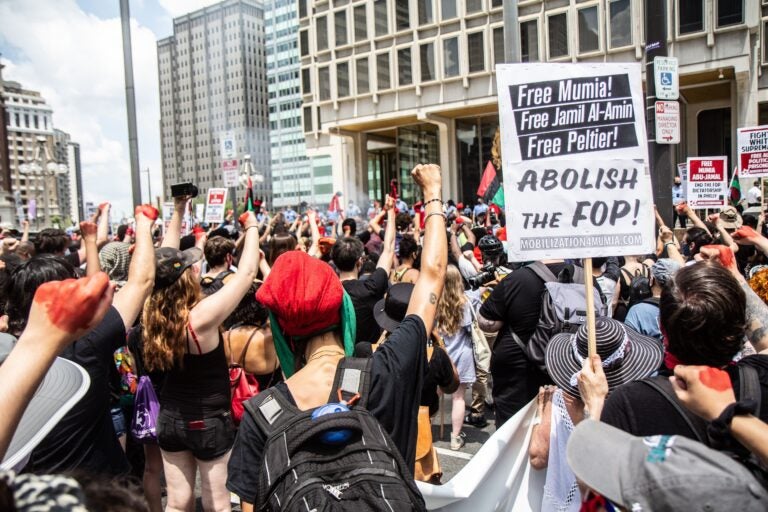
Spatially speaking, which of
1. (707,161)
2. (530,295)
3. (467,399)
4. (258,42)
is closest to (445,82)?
(707,161)

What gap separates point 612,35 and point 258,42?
7538cm

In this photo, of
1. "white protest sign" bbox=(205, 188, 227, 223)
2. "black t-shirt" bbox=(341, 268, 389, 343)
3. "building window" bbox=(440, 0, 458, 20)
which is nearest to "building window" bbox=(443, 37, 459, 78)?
"building window" bbox=(440, 0, 458, 20)

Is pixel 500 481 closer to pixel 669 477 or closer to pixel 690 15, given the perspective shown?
pixel 669 477

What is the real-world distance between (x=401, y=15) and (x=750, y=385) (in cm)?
3972

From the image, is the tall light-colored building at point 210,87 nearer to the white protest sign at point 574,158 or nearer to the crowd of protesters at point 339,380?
the crowd of protesters at point 339,380

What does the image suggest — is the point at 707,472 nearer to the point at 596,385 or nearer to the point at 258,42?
the point at 596,385

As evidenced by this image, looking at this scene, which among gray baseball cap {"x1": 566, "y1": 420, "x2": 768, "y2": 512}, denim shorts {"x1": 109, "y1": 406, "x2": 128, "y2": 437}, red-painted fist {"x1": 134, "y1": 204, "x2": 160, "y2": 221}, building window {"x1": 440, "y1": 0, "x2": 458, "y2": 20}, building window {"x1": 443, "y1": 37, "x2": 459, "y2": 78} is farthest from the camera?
building window {"x1": 440, "y1": 0, "x2": 458, "y2": 20}

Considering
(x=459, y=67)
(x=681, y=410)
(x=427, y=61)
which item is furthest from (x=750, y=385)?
(x=427, y=61)

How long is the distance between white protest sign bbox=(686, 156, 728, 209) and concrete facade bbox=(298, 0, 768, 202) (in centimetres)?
1825

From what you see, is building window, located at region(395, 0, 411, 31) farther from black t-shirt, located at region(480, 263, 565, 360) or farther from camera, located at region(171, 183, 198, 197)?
black t-shirt, located at region(480, 263, 565, 360)

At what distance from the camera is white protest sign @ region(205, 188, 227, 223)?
41.5 feet

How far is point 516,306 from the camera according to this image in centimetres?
404

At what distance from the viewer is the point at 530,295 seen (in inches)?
159

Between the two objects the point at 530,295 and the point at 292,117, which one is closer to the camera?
the point at 530,295
